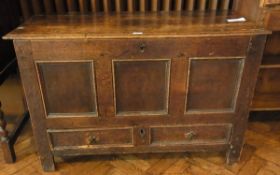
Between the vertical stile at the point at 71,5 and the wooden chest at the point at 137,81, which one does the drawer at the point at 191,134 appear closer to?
the wooden chest at the point at 137,81

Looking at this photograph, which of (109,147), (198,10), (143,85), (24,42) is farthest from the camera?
(198,10)

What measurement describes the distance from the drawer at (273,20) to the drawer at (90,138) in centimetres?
72

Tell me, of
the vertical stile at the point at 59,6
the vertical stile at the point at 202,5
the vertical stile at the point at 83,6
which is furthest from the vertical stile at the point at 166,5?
the vertical stile at the point at 59,6

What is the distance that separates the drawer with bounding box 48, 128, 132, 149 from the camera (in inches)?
44.5

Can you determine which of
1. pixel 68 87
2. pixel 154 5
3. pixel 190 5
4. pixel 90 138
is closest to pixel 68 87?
pixel 68 87

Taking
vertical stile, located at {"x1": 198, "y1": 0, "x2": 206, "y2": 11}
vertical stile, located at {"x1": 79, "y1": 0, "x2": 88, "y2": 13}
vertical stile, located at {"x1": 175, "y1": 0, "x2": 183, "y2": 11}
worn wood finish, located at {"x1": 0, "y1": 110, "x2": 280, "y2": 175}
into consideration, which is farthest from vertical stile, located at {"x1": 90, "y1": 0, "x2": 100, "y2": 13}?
worn wood finish, located at {"x1": 0, "y1": 110, "x2": 280, "y2": 175}

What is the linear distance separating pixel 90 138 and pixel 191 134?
0.43 metres

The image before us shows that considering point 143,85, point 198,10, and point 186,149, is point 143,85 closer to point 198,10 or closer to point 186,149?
point 186,149

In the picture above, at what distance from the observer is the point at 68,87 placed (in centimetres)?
104

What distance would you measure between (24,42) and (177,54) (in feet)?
1.80

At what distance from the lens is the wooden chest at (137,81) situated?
0.96 meters

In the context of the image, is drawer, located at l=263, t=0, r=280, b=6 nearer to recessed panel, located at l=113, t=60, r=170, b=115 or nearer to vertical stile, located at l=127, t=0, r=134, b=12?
recessed panel, located at l=113, t=60, r=170, b=115

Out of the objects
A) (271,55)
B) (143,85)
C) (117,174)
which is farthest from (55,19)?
(271,55)

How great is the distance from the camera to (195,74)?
3.41ft
